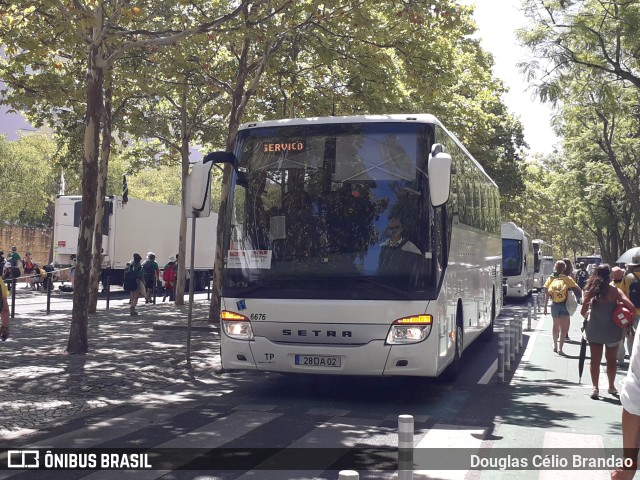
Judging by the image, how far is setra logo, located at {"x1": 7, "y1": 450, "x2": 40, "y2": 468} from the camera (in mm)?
6266

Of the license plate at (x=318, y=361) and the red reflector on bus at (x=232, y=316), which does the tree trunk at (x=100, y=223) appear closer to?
the red reflector on bus at (x=232, y=316)

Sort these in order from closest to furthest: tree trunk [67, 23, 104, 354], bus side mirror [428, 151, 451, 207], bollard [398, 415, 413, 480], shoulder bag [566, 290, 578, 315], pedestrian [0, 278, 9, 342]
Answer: bollard [398, 415, 413, 480] → pedestrian [0, 278, 9, 342] → bus side mirror [428, 151, 451, 207] → tree trunk [67, 23, 104, 354] → shoulder bag [566, 290, 578, 315]

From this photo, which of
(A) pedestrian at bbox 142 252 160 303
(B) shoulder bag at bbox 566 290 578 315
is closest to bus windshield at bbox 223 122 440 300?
(B) shoulder bag at bbox 566 290 578 315

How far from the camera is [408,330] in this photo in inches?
354

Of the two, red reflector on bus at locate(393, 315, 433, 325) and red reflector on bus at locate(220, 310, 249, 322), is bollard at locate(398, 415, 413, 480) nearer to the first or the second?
red reflector on bus at locate(393, 315, 433, 325)

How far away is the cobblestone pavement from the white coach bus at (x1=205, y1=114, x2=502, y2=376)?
1.58 metres

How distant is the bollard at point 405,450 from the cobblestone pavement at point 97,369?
177 inches

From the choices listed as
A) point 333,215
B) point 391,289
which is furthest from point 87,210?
point 391,289

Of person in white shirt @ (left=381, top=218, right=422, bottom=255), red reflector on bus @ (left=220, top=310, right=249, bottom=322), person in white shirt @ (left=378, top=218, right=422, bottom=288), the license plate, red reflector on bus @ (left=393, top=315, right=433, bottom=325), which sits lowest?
the license plate

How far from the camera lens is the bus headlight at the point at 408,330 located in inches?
353

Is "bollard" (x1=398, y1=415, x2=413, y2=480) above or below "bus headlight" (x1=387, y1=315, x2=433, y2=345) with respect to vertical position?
below

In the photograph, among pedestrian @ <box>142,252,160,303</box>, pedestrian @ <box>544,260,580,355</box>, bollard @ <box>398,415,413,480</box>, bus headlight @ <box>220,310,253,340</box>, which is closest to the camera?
bollard @ <box>398,415,413,480</box>

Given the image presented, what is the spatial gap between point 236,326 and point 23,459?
3.53 meters

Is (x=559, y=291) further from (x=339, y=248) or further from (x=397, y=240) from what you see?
(x=339, y=248)
